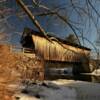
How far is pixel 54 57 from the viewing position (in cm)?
3734

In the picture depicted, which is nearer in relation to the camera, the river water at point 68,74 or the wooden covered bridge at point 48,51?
the river water at point 68,74

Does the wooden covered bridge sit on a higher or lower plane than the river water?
higher

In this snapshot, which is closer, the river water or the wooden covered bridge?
the river water

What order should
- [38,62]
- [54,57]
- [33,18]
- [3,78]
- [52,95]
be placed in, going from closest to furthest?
[3,78], [33,18], [52,95], [38,62], [54,57]

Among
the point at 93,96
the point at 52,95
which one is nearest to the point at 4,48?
the point at 52,95

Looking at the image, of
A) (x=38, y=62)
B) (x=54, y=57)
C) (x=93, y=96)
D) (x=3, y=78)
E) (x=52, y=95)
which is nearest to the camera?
(x=3, y=78)

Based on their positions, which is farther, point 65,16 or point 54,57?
point 54,57

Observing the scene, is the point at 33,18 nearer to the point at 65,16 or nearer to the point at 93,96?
the point at 65,16

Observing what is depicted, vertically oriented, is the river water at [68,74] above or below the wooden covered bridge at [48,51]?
below

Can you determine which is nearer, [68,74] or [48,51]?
[48,51]

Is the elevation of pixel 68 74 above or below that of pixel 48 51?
below

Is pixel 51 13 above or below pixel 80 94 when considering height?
above

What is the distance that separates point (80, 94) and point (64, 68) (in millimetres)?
20254

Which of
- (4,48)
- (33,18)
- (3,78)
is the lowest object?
(3,78)
